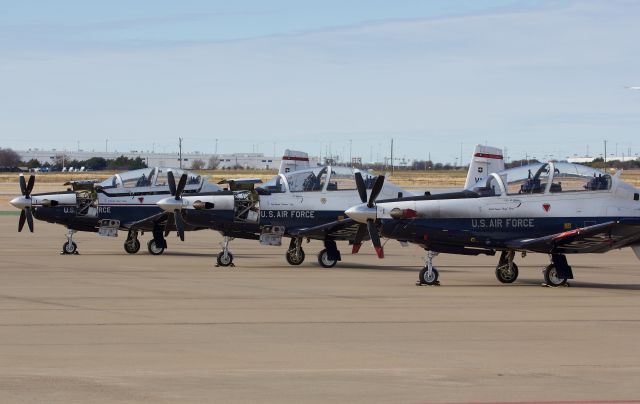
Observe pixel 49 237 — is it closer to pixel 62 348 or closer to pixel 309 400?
pixel 62 348

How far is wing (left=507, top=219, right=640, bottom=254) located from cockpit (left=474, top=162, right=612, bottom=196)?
2.70 ft

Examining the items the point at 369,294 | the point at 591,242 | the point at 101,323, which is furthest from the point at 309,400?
the point at 591,242

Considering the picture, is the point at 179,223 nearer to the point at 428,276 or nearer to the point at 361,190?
the point at 361,190

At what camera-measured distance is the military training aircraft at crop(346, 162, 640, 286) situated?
65.3 feet

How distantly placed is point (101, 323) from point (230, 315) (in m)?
1.87

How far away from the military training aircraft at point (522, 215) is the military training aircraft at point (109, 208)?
34.9 ft

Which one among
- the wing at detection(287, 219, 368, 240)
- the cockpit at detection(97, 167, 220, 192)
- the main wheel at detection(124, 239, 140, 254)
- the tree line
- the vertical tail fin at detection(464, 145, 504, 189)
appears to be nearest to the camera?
the wing at detection(287, 219, 368, 240)

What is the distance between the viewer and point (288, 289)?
19.5 metres

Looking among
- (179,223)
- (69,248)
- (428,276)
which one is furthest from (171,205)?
(428,276)

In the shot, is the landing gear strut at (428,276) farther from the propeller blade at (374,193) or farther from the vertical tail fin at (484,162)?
the vertical tail fin at (484,162)

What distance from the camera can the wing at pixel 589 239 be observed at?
19500 mm

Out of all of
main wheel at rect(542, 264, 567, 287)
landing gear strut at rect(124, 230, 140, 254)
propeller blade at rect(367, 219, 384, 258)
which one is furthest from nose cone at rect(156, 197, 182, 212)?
main wheel at rect(542, 264, 567, 287)

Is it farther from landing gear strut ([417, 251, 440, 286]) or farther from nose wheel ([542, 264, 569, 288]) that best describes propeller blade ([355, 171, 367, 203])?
nose wheel ([542, 264, 569, 288])

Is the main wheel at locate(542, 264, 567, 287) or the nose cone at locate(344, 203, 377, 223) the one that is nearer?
the nose cone at locate(344, 203, 377, 223)
